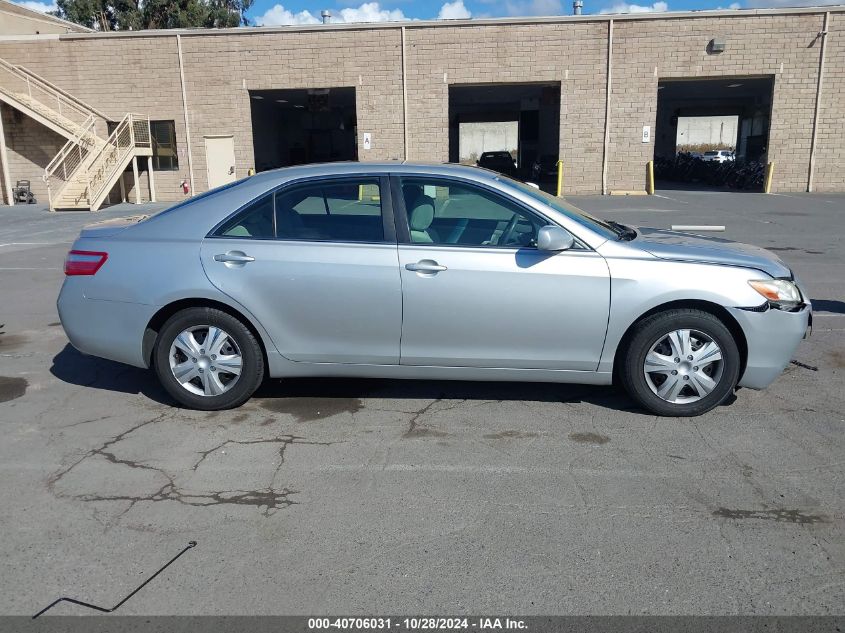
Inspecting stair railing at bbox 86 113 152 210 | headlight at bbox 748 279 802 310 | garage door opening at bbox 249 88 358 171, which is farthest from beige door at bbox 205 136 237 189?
headlight at bbox 748 279 802 310

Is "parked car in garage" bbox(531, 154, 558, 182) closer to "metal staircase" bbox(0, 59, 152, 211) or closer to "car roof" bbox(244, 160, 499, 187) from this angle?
"metal staircase" bbox(0, 59, 152, 211)

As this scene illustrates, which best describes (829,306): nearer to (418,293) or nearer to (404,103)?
(418,293)

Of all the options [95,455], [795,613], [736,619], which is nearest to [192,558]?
[95,455]

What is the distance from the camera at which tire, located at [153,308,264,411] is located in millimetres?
5000

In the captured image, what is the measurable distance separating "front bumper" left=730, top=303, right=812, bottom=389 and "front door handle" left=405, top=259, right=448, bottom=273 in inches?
77.0

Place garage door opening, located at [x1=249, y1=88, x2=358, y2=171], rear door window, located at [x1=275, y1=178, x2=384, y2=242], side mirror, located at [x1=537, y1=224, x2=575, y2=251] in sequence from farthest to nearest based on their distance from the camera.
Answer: garage door opening, located at [x1=249, y1=88, x2=358, y2=171] → rear door window, located at [x1=275, y1=178, x2=384, y2=242] → side mirror, located at [x1=537, y1=224, x2=575, y2=251]

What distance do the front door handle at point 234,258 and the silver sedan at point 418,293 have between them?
11 millimetres

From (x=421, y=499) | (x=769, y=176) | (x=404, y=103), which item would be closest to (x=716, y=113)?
(x=769, y=176)

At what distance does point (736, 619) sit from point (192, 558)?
2379 mm

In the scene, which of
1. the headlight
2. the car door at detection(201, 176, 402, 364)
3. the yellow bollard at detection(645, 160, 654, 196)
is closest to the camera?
the headlight

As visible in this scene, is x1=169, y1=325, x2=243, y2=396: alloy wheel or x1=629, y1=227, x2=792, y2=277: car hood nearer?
x1=629, y1=227, x2=792, y2=277: car hood

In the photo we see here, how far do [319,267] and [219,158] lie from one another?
78.8ft

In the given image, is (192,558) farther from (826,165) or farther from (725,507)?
(826,165)

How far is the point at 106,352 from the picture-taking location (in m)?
5.24
